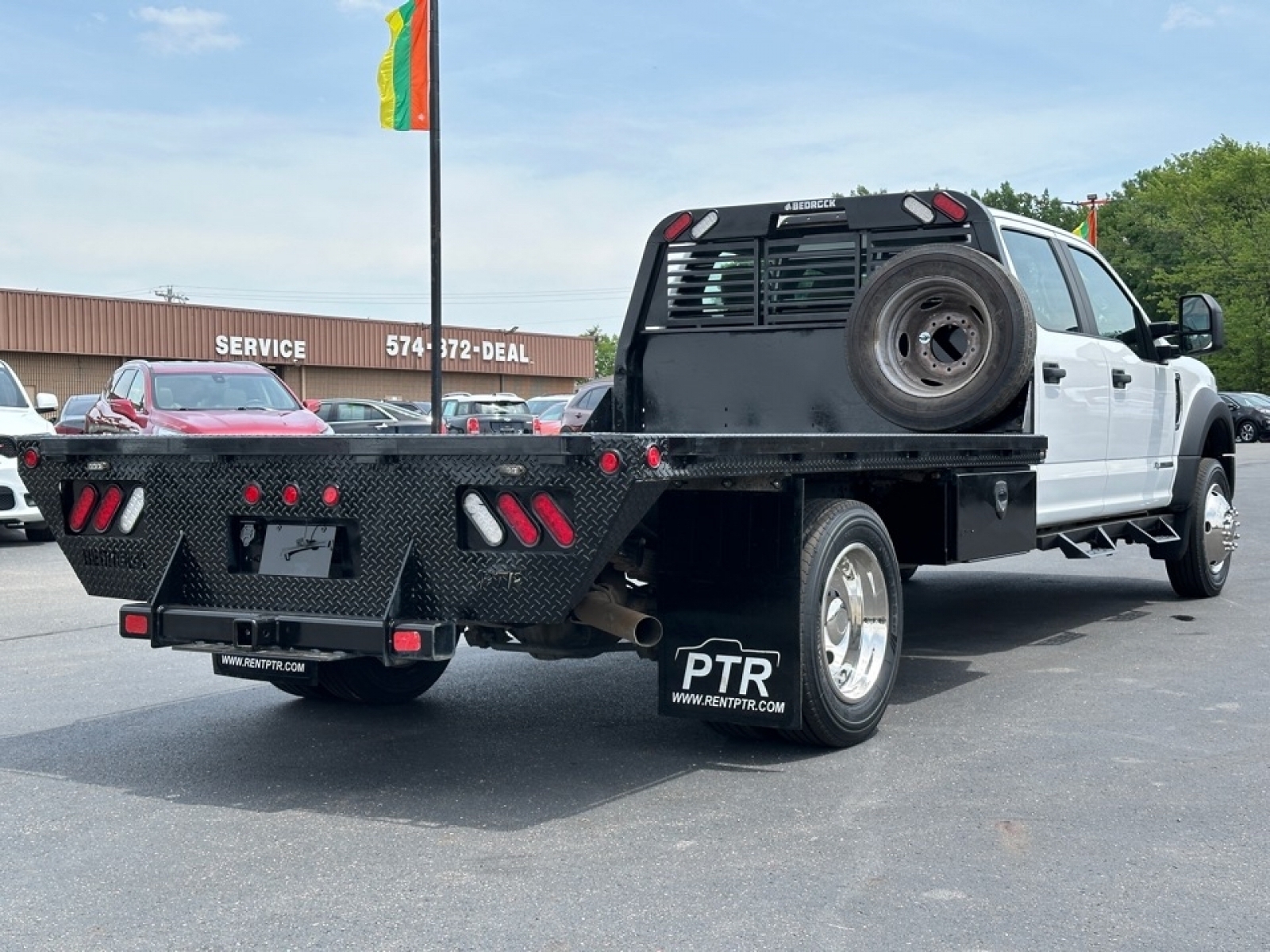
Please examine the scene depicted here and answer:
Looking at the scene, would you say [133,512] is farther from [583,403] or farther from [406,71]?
[406,71]

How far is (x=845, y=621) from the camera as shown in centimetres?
557

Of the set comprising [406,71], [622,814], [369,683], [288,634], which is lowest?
[622,814]

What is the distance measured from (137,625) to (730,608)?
2084 mm

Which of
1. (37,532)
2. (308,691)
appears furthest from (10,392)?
(308,691)

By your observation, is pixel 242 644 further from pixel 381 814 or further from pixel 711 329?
pixel 711 329

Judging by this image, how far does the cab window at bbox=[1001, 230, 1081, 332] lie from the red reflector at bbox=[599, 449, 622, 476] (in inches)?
135

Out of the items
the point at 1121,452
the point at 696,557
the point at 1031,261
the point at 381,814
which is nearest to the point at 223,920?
the point at 381,814

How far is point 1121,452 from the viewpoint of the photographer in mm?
8141

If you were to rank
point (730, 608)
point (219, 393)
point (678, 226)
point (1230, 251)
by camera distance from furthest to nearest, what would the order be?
point (1230, 251), point (219, 393), point (678, 226), point (730, 608)

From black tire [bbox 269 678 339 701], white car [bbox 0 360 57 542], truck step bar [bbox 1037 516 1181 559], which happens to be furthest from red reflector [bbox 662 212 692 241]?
white car [bbox 0 360 57 542]

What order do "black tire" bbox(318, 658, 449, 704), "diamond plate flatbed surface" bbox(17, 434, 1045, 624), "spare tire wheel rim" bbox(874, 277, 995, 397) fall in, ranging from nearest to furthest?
"diamond plate flatbed surface" bbox(17, 434, 1045, 624) → "black tire" bbox(318, 658, 449, 704) → "spare tire wheel rim" bbox(874, 277, 995, 397)

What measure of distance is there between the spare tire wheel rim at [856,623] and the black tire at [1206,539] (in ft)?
14.0

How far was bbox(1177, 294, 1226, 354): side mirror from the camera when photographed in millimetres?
8766

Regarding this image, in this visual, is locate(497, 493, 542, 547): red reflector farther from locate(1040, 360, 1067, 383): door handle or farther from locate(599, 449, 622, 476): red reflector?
locate(1040, 360, 1067, 383): door handle
